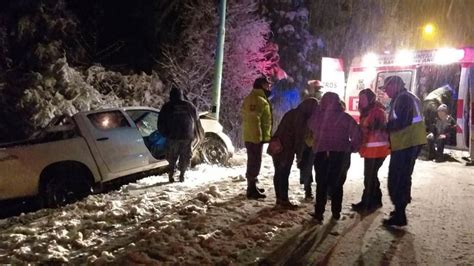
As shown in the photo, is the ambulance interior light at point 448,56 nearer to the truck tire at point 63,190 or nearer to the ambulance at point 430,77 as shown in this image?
the ambulance at point 430,77

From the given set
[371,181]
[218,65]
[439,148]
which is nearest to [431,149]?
[439,148]

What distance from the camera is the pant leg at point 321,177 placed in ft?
19.5

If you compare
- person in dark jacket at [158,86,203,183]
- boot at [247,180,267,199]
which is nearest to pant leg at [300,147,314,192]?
boot at [247,180,267,199]

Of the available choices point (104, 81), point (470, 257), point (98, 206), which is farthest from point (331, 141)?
point (104, 81)

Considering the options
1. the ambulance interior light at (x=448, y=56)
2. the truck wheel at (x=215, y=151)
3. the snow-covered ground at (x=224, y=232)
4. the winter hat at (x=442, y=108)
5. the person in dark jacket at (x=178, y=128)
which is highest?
the ambulance interior light at (x=448, y=56)

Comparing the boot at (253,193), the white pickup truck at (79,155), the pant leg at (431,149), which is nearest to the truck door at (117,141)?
the white pickup truck at (79,155)

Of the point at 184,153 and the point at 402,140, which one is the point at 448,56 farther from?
the point at 184,153

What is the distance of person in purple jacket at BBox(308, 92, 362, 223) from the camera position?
5.87m

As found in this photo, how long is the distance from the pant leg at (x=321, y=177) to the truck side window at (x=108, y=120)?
3.70 meters

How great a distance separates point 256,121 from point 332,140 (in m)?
1.50

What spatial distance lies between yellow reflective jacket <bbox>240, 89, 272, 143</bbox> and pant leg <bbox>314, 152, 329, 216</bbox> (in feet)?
4.28

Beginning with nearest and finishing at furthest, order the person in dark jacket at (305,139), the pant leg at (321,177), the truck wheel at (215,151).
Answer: the pant leg at (321,177)
the person in dark jacket at (305,139)
the truck wheel at (215,151)

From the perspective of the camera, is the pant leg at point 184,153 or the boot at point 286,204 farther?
the pant leg at point 184,153

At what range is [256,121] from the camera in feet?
23.2
